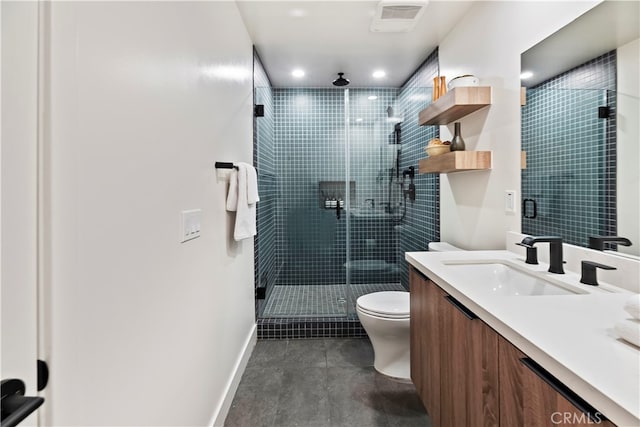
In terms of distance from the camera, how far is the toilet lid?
2.02 m

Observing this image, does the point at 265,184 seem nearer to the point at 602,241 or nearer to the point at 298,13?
the point at 298,13

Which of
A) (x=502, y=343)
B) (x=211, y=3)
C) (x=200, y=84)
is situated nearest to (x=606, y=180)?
(x=502, y=343)

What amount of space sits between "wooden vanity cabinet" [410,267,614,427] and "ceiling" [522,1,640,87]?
1118 millimetres

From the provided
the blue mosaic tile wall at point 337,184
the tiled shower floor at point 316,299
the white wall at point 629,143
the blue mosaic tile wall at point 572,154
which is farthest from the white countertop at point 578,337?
the blue mosaic tile wall at point 337,184

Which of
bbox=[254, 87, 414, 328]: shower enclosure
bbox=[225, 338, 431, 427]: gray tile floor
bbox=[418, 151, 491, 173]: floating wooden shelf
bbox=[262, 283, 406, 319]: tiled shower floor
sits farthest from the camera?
bbox=[254, 87, 414, 328]: shower enclosure

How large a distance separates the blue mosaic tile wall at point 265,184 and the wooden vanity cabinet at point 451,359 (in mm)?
1540

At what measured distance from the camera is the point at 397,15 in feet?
6.97

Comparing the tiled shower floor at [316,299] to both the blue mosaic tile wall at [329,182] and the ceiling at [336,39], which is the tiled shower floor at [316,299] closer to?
the blue mosaic tile wall at [329,182]

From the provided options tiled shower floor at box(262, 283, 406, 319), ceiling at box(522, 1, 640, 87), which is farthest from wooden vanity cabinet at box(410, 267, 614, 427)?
tiled shower floor at box(262, 283, 406, 319)

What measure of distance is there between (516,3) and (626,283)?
4.87ft

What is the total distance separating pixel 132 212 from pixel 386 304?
1.79m

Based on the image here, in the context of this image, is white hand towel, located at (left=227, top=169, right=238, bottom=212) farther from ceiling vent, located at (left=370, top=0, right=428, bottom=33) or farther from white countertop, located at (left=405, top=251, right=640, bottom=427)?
ceiling vent, located at (left=370, top=0, right=428, bottom=33)

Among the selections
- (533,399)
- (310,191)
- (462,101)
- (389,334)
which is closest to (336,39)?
(462,101)

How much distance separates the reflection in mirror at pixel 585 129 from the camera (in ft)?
3.77
